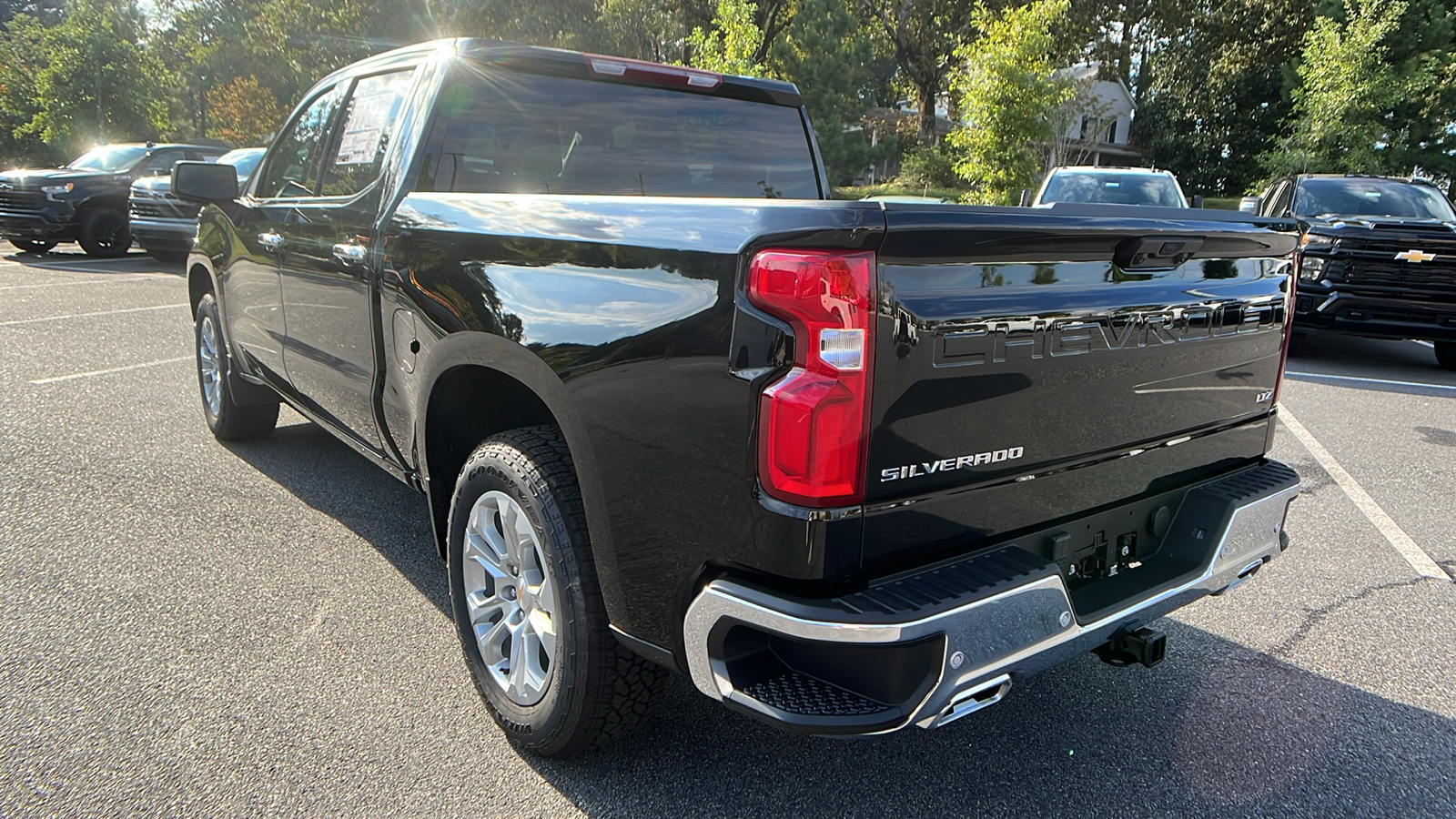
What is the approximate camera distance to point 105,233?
15.3m

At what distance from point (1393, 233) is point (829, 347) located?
860 cm

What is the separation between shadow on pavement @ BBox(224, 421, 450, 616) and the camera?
12.6 ft

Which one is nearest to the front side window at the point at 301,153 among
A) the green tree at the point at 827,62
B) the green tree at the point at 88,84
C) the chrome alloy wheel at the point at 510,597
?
the chrome alloy wheel at the point at 510,597

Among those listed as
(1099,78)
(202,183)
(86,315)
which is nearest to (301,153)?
(202,183)

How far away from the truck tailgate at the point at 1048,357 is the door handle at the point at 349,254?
2.05 m

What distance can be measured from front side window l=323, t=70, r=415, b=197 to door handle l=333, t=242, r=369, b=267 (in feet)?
0.78

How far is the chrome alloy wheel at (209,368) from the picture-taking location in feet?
17.1

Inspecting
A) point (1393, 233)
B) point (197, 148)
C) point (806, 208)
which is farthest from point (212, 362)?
point (197, 148)

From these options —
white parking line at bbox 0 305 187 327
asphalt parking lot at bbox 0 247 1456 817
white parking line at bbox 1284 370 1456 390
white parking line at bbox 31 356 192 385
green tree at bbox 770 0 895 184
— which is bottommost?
white parking line at bbox 1284 370 1456 390

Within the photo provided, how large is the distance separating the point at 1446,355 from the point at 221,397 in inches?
405

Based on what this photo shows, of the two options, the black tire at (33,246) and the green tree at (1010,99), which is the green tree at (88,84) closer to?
the black tire at (33,246)

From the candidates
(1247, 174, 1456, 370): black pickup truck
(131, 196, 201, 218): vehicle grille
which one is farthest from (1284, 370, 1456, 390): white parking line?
(131, 196, 201, 218): vehicle grille

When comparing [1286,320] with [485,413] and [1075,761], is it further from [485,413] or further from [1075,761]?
[485,413]

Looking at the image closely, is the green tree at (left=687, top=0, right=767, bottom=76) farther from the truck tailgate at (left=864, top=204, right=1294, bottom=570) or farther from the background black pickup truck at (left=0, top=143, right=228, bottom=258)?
the truck tailgate at (left=864, top=204, right=1294, bottom=570)
